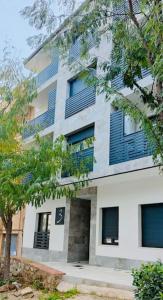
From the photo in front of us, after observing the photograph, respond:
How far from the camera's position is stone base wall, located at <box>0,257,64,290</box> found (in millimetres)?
9531

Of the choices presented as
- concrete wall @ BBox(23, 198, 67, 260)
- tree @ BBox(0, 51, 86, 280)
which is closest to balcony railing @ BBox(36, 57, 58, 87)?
tree @ BBox(0, 51, 86, 280)

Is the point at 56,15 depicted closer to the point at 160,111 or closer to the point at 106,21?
the point at 106,21

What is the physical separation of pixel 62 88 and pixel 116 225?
816 centimetres

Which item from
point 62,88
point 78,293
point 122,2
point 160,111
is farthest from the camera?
point 62,88

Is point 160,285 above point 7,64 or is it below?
below

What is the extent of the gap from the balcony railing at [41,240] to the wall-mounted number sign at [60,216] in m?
1.09

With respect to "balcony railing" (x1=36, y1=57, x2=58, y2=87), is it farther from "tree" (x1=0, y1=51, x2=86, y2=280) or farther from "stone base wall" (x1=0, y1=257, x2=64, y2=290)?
"stone base wall" (x1=0, y1=257, x2=64, y2=290)

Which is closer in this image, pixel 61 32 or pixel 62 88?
pixel 61 32

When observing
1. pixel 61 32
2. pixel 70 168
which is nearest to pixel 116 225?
pixel 70 168

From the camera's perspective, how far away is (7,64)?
13.1 m

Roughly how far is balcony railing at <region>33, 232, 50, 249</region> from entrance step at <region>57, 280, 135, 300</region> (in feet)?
22.7

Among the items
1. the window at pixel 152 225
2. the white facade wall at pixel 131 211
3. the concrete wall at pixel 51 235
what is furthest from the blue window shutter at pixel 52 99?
the window at pixel 152 225

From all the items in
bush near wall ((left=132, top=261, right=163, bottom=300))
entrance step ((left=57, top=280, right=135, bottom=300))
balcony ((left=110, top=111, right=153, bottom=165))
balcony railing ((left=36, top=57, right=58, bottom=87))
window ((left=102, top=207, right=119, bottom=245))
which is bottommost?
entrance step ((left=57, top=280, right=135, bottom=300))

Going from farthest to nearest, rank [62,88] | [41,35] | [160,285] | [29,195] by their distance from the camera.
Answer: [62,88]
[29,195]
[41,35]
[160,285]
